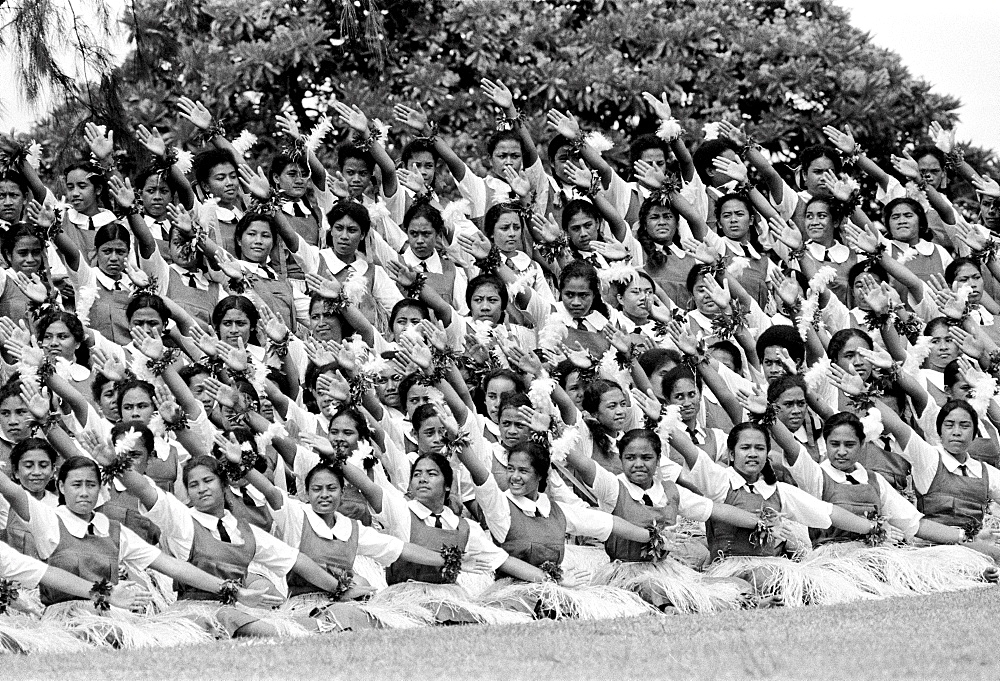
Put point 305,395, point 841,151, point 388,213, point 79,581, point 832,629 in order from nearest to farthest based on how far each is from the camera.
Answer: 1. point 832,629
2. point 79,581
3. point 305,395
4. point 388,213
5. point 841,151

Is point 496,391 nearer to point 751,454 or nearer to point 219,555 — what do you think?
point 751,454

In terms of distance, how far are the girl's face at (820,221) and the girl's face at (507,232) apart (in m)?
1.78

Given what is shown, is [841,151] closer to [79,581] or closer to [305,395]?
[305,395]

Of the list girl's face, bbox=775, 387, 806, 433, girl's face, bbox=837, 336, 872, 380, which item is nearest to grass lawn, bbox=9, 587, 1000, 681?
girl's face, bbox=775, 387, 806, 433

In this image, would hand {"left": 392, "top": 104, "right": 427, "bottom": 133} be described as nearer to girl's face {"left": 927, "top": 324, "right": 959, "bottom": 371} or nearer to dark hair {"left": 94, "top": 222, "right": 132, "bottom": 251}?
dark hair {"left": 94, "top": 222, "right": 132, "bottom": 251}

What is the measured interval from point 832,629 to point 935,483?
197 centimetres

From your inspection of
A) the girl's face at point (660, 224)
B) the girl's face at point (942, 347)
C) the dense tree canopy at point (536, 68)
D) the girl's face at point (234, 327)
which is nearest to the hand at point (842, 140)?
Answer: the dense tree canopy at point (536, 68)

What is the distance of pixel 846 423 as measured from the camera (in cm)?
757

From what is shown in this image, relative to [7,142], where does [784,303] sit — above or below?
above

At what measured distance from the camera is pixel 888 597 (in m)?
6.86

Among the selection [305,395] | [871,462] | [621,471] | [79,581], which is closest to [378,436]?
[305,395]

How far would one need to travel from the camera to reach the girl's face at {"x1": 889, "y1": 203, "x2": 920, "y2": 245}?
905 centimetres

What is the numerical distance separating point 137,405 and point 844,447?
10.9 feet

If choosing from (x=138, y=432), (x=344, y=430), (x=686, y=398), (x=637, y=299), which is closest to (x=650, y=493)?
(x=686, y=398)
